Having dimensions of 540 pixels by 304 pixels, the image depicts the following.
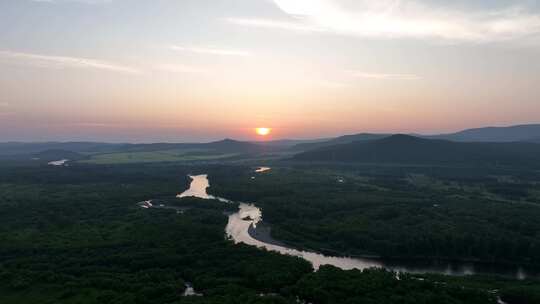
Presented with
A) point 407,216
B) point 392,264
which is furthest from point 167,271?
point 407,216

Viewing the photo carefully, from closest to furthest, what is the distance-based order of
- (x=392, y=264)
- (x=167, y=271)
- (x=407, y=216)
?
(x=167, y=271) → (x=392, y=264) → (x=407, y=216)

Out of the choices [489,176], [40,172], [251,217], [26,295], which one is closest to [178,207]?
[251,217]

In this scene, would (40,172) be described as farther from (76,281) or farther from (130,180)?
(76,281)

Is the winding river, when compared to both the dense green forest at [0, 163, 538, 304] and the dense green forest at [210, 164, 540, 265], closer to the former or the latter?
the dense green forest at [210, 164, 540, 265]

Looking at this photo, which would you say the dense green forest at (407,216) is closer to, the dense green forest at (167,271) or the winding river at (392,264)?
the winding river at (392,264)

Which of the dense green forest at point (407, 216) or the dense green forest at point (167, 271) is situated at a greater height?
the dense green forest at point (407, 216)

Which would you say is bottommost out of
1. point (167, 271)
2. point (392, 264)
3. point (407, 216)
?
point (392, 264)

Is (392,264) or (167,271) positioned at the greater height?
(167,271)

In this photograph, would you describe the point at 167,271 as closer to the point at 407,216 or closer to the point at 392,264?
the point at 392,264

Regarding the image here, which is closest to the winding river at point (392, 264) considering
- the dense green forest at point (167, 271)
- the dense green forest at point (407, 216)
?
the dense green forest at point (407, 216)
